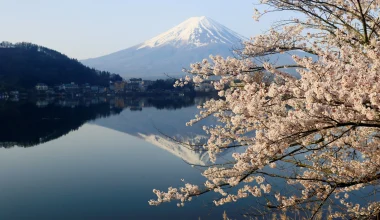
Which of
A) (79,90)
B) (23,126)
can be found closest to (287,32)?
Result: (23,126)

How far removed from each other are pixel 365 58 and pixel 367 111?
0.83 m

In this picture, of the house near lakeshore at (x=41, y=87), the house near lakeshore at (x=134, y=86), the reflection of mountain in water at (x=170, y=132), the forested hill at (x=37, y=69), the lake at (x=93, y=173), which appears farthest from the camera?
the house near lakeshore at (x=134, y=86)

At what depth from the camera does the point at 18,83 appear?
70.2 metres

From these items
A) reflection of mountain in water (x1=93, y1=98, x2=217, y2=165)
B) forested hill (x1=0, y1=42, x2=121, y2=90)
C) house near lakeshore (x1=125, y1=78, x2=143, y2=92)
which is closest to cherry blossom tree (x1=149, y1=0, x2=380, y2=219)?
reflection of mountain in water (x1=93, y1=98, x2=217, y2=165)

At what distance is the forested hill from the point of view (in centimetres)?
7244

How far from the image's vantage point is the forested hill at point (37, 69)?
72438mm

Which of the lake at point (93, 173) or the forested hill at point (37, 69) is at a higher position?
the forested hill at point (37, 69)

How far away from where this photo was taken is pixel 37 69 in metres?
80.8

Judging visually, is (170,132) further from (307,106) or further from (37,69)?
(37,69)

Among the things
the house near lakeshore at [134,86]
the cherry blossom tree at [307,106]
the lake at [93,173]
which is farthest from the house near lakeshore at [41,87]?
the cherry blossom tree at [307,106]

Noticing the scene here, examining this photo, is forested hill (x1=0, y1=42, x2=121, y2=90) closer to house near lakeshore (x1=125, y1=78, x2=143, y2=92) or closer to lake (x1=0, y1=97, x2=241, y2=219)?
house near lakeshore (x1=125, y1=78, x2=143, y2=92)

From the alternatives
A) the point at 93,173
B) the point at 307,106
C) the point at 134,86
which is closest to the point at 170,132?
the point at 93,173

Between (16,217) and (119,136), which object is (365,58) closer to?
(16,217)

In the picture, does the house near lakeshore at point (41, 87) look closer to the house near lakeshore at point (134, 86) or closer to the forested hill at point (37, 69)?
the forested hill at point (37, 69)
